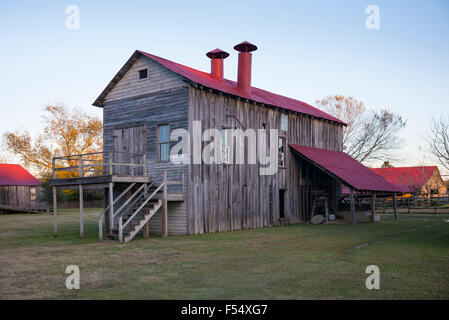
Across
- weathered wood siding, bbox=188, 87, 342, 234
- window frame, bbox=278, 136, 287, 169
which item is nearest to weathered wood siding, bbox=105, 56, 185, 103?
weathered wood siding, bbox=188, 87, 342, 234

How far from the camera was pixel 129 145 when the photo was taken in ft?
69.5

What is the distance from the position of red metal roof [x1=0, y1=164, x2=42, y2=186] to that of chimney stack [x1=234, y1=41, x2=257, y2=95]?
33605 millimetres

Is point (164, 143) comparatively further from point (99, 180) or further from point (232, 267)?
point (232, 267)

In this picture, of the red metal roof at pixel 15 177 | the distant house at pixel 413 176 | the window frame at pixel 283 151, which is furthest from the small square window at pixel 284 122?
the distant house at pixel 413 176

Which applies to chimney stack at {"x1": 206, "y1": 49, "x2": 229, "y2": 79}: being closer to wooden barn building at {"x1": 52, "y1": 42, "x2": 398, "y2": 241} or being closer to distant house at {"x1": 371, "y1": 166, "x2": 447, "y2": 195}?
wooden barn building at {"x1": 52, "y1": 42, "x2": 398, "y2": 241}

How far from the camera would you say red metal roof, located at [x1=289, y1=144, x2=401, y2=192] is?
23.6 m

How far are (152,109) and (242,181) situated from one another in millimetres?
5708

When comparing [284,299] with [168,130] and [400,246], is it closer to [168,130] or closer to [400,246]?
[400,246]

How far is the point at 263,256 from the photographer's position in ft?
40.4

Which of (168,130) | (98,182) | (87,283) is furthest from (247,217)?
(87,283)

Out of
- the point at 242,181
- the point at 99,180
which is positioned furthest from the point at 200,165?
the point at 99,180
